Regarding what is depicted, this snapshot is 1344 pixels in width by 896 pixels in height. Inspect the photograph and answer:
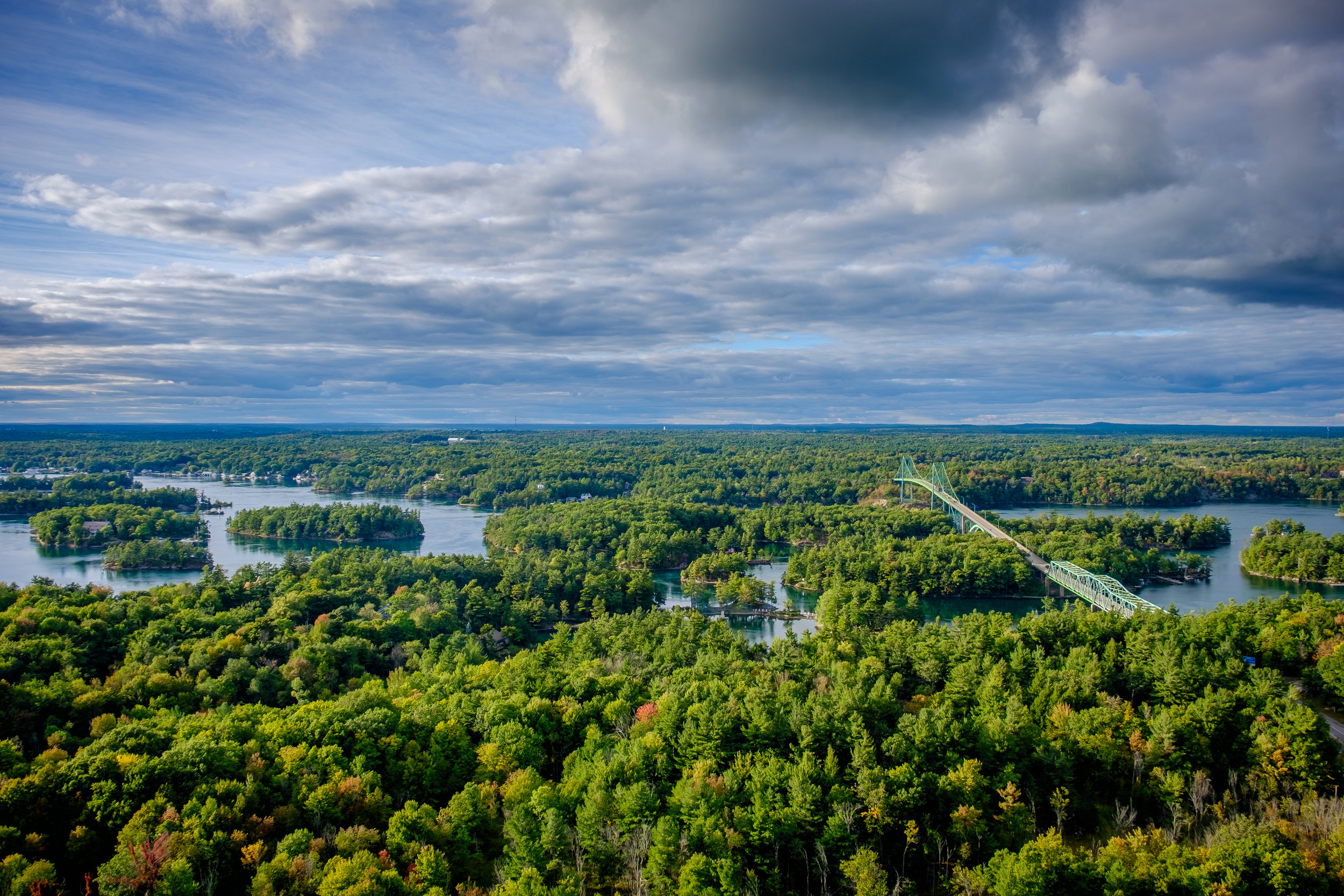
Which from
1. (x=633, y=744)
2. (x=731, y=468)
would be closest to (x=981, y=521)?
(x=731, y=468)

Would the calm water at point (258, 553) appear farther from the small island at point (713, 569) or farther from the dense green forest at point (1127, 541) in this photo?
the dense green forest at point (1127, 541)

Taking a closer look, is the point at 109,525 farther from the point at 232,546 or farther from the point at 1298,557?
the point at 1298,557

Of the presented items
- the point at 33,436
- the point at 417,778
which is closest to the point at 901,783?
the point at 417,778

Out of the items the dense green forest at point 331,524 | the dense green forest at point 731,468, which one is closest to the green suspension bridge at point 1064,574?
the dense green forest at point 731,468

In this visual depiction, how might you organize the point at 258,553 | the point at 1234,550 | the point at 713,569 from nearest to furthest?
1. the point at 713,569
2. the point at 1234,550
3. the point at 258,553

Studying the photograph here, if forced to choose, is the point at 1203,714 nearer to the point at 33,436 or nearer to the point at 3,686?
the point at 3,686

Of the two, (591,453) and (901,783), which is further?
(591,453)
